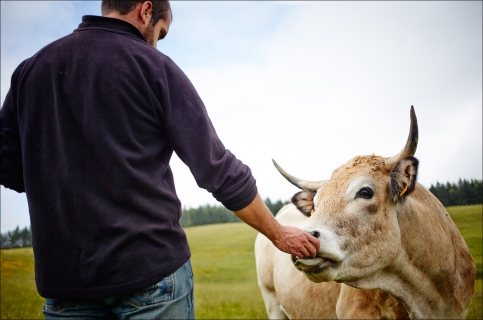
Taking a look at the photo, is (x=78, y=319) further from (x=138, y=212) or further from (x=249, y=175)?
(x=249, y=175)

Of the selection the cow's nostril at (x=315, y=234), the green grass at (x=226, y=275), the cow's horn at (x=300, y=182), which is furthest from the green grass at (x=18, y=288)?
the cow's nostril at (x=315, y=234)

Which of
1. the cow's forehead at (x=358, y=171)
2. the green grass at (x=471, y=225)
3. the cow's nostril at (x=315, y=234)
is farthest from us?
the green grass at (x=471, y=225)

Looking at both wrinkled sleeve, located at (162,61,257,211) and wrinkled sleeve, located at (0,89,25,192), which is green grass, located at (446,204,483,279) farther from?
wrinkled sleeve, located at (0,89,25,192)

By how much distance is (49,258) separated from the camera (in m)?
1.77

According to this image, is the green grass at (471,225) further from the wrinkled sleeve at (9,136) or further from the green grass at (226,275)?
the wrinkled sleeve at (9,136)

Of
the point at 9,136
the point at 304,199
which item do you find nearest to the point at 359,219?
the point at 304,199

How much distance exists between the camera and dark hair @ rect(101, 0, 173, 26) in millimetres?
2039

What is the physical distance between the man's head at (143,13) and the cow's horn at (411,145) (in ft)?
6.49

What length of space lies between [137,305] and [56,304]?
0.41 m

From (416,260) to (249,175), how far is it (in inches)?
92.7

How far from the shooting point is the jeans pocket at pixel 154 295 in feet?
5.69

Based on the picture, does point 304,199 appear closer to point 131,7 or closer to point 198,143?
point 198,143

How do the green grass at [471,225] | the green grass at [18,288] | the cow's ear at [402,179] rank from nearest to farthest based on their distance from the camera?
the cow's ear at [402,179]
the green grass at [471,225]
the green grass at [18,288]

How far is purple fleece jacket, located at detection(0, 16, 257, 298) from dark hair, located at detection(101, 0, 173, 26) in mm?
110
